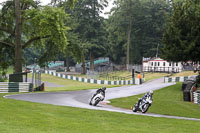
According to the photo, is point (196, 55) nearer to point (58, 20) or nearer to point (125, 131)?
point (58, 20)

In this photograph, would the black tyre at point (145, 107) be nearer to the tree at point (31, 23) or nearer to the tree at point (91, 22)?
the tree at point (31, 23)

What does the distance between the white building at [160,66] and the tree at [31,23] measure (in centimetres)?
3948

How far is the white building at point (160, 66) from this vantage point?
6481cm

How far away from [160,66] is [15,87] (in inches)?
1845

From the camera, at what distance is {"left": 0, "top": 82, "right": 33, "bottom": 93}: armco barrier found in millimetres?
24366

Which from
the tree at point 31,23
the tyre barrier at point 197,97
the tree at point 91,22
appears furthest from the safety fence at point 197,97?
the tree at point 91,22

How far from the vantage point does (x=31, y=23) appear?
28.2 meters


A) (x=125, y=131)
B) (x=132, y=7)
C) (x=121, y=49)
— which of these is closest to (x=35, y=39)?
(x=125, y=131)

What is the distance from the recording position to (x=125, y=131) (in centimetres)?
981

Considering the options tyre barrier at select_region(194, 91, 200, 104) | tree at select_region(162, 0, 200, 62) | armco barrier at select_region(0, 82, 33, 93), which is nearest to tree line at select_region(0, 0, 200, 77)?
tree at select_region(162, 0, 200, 62)

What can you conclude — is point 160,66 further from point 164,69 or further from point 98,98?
point 98,98

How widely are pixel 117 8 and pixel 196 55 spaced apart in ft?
181

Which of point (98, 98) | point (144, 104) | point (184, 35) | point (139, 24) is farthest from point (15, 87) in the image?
point (139, 24)

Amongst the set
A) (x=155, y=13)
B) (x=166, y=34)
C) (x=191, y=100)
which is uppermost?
(x=155, y=13)
